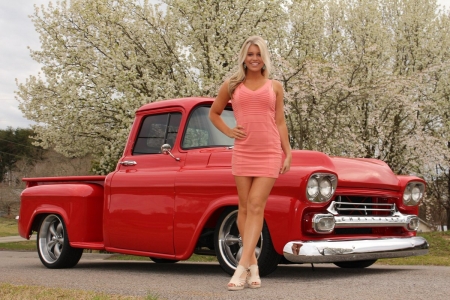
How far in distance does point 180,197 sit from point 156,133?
113 cm

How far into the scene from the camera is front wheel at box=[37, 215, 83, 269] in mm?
8305

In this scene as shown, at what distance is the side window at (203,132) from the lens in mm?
7090

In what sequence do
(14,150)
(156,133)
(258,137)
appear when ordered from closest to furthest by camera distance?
(258,137) < (156,133) < (14,150)

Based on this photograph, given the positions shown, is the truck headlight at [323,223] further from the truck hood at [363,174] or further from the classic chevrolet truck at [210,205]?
the truck hood at [363,174]

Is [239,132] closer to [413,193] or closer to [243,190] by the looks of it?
[243,190]

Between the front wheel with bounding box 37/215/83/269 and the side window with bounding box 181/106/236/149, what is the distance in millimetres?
2132

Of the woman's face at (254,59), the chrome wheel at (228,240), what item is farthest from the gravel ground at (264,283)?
the woman's face at (254,59)

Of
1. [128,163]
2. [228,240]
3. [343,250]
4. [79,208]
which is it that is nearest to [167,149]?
[128,163]

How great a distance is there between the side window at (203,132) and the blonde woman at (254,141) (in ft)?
5.14

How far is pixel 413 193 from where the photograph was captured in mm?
7066

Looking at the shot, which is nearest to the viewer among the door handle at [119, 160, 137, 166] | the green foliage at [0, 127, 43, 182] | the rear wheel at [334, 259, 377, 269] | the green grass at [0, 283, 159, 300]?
the green grass at [0, 283, 159, 300]

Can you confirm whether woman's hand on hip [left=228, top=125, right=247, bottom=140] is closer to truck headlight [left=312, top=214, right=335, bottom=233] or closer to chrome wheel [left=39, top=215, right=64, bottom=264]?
truck headlight [left=312, top=214, right=335, bottom=233]

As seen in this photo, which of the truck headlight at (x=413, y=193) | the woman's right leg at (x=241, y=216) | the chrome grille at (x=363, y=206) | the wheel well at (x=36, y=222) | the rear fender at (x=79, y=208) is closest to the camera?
the woman's right leg at (x=241, y=216)

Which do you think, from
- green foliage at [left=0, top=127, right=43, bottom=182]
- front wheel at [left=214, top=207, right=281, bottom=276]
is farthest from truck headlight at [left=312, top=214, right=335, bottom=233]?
green foliage at [left=0, top=127, right=43, bottom=182]
